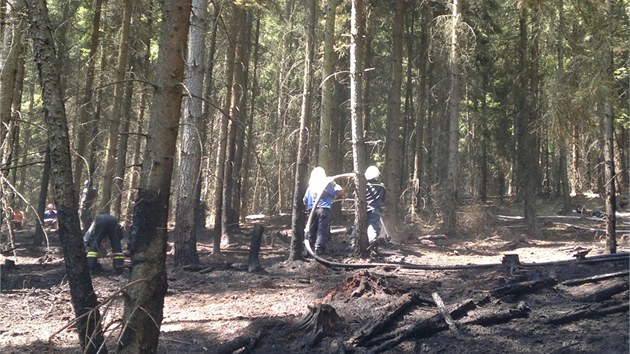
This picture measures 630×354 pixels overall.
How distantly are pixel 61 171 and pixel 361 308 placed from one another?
4442 mm

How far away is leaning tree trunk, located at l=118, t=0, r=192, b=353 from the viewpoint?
4.64 meters

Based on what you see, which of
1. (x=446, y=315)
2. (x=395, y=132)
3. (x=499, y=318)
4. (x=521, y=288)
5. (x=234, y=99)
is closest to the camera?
(x=499, y=318)

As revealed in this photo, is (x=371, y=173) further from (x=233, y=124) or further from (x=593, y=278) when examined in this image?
(x=593, y=278)

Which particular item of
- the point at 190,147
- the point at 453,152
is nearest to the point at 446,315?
the point at 190,147

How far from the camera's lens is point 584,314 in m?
6.78

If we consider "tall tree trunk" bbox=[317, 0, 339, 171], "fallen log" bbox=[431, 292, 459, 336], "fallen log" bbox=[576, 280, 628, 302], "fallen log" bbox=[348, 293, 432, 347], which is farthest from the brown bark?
"fallen log" bbox=[576, 280, 628, 302]

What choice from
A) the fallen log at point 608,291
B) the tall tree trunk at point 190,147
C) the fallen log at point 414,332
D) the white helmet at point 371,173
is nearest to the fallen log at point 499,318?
the fallen log at point 414,332

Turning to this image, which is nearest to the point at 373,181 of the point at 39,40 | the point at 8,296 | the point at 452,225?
the point at 452,225

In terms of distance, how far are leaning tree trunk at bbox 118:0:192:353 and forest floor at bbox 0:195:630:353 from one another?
23 centimetres

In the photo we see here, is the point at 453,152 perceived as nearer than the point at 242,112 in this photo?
Yes

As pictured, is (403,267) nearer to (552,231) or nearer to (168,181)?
(168,181)

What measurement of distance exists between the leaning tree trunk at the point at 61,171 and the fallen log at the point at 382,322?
296cm

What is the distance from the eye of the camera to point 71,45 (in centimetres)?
2155

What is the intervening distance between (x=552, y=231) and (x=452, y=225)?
3515mm
